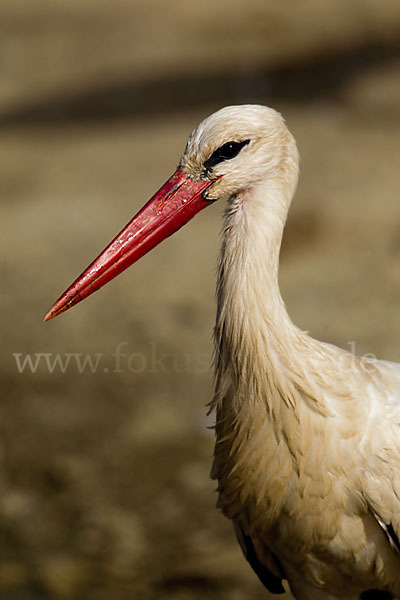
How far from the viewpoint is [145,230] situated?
2.30 m

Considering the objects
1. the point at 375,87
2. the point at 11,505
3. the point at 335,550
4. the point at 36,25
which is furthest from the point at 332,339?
the point at 36,25

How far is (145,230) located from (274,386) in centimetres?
56

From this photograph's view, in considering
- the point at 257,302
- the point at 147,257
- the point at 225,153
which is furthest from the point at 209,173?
the point at 147,257

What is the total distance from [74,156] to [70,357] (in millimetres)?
2562

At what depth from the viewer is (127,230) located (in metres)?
2.30

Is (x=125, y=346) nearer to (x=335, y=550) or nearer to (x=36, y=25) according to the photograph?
(x=335, y=550)

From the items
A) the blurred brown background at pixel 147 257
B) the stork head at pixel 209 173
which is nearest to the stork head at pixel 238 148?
the stork head at pixel 209 173

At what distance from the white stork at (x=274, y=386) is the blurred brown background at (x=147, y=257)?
1.05 m

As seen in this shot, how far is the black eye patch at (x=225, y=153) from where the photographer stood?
2184 millimetres

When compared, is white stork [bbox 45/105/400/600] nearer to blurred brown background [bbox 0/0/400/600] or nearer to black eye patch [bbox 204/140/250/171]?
black eye patch [bbox 204/140/250/171]

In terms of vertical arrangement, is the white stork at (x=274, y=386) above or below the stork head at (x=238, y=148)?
below

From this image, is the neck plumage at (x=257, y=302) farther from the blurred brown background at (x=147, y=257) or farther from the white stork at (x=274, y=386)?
the blurred brown background at (x=147, y=257)

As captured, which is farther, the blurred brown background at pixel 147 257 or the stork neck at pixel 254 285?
the blurred brown background at pixel 147 257

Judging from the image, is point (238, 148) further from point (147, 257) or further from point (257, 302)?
point (147, 257)
